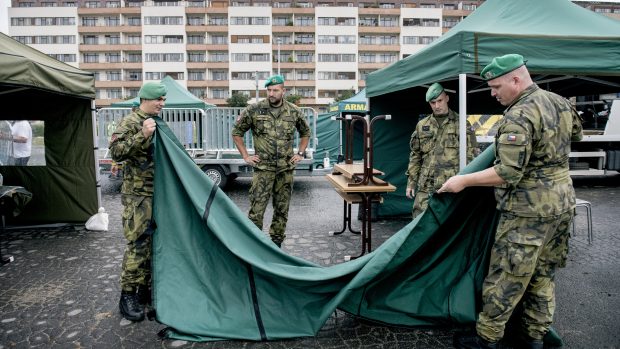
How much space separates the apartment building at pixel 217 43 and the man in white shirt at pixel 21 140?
57.3 metres

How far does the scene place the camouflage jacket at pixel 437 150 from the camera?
4.93 metres

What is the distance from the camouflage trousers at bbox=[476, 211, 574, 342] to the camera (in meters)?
2.86

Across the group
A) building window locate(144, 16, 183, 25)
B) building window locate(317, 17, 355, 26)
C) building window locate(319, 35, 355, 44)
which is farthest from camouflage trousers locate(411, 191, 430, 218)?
building window locate(144, 16, 183, 25)

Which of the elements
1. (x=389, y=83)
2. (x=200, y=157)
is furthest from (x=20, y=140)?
(x=389, y=83)

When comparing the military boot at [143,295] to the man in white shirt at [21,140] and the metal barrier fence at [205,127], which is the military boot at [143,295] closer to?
the man in white shirt at [21,140]

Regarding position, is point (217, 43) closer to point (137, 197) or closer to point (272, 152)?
point (272, 152)

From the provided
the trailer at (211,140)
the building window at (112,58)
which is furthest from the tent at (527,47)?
the building window at (112,58)

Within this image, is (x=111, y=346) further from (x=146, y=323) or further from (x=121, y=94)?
(x=121, y=94)

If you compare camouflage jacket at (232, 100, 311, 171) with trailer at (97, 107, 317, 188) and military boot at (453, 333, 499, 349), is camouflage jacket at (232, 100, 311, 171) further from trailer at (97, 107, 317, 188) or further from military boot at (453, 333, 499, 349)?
trailer at (97, 107, 317, 188)

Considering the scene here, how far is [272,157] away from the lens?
532cm

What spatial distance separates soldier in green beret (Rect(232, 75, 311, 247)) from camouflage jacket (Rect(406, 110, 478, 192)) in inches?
58.1

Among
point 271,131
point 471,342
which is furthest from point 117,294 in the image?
point 471,342

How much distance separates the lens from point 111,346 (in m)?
3.27

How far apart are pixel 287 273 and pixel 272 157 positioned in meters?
2.14
